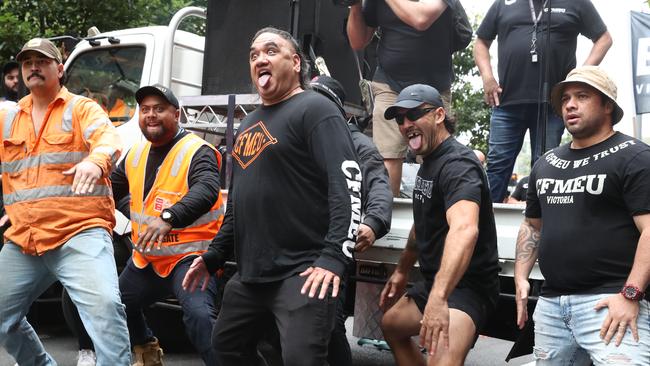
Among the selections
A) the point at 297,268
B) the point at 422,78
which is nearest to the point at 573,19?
the point at 422,78

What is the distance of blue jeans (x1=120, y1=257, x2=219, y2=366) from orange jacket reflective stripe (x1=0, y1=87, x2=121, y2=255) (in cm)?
48

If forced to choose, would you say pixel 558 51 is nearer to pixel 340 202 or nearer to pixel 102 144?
pixel 340 202

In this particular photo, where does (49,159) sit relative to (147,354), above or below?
above

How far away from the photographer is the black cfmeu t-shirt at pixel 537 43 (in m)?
5.03

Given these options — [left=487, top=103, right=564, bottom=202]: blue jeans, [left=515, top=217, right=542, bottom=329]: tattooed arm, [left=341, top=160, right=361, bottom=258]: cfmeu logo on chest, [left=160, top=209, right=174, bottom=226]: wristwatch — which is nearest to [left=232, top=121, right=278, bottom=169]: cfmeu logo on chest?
[left=341, top=160, right=361, bottom=258]: cfmeu logo on chest

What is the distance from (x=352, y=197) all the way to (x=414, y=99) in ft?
3.01

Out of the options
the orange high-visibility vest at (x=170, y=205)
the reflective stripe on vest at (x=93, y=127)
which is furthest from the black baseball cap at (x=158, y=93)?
the reflective stripe on vest at (x=93, y=127)

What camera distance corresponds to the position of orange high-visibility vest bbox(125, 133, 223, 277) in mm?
4750

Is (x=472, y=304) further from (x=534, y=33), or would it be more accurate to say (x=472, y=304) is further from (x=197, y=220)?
(x=534, y=33)

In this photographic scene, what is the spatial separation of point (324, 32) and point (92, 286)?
3.17m

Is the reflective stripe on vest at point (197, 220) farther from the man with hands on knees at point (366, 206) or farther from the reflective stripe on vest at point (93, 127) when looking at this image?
the man with hands on knees at point (366, 206)

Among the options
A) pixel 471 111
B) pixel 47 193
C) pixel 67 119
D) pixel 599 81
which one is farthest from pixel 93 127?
pixel 471 111

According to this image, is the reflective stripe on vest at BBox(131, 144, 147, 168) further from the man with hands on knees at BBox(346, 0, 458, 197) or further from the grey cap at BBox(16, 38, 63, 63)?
the man with hands on knees at BBox(346, 0, 458, 197)

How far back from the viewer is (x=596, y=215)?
3393mm
